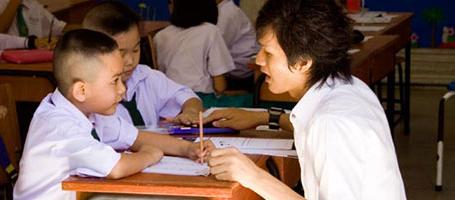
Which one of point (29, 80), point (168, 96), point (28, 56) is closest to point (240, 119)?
point (168, 96)

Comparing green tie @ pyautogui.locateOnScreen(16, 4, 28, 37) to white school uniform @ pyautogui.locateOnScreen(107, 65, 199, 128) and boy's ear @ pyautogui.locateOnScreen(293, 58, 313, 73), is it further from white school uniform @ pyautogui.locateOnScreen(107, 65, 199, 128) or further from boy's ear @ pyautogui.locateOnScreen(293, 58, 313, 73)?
boy's ear @ pyautogui.locateOnScreen(293, 58, 313, 73)

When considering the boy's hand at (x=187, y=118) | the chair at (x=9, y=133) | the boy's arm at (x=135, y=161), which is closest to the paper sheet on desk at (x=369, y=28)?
the boy's hand at (x=187, y=118)

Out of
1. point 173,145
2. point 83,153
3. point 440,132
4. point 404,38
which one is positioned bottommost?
point 440,132

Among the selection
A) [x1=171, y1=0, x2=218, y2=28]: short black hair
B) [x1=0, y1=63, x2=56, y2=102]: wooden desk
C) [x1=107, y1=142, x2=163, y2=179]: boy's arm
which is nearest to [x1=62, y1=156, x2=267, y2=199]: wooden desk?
[x1=107, y1=142, x2=163, y2=179]: boy's arm

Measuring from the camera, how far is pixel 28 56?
4465 millimetres

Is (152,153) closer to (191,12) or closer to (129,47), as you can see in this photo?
(129,47)

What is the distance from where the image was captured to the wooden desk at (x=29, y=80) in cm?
431

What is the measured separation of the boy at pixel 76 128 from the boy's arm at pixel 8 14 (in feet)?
10.1

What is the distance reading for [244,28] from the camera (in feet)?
17.9

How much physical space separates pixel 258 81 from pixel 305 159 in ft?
7.62

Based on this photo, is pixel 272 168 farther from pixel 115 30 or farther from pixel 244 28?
pixel 244 28

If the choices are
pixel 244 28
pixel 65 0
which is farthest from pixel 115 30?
pixel 65 0

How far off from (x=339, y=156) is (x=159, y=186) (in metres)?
0.45

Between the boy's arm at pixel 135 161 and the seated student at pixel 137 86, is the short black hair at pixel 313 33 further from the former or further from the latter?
the seated student at pixel 137 86
